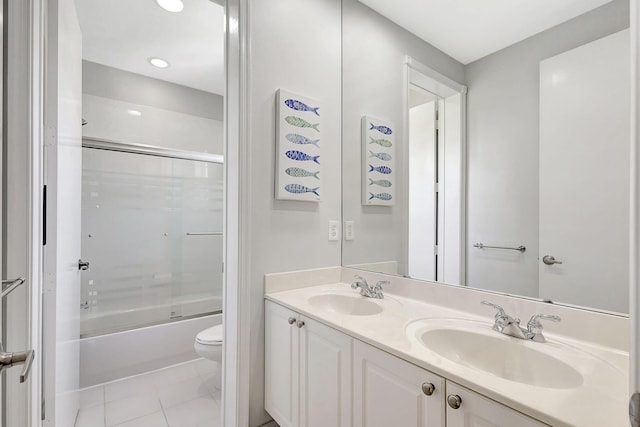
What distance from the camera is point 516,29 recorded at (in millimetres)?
1154

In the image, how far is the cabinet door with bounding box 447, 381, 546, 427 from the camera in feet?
2.17

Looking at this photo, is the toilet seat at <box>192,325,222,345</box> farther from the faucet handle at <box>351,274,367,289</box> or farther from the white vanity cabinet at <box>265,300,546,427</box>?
the faucet handle at <box>351,274,367,289</box>

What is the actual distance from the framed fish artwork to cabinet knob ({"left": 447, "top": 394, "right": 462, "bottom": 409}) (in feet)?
3.66

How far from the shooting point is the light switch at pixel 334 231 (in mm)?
1821

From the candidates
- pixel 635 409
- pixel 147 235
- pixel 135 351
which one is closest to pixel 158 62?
pixel 147 235

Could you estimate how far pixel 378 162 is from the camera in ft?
5.89

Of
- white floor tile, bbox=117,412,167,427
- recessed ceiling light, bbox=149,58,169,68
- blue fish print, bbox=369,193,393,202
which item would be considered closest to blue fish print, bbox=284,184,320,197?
blue fish print, bbox=369,193,393,202

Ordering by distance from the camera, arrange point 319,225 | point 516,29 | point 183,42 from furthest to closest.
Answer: point 183,42
point 319,225
point 516,29

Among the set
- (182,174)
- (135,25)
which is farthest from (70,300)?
(135,25)

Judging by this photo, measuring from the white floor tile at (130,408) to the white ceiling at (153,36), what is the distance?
2.56 metres

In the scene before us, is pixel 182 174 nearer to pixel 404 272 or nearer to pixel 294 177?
pixel 294 177

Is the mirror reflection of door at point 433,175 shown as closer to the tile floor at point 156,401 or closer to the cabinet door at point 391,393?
the cabinet door at point 391,393

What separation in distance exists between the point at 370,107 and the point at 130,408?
7.73 ft

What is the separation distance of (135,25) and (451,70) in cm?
221
